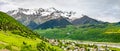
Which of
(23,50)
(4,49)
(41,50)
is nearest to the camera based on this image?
(4,49)

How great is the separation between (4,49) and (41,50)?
1910 inches

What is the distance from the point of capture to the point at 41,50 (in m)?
146

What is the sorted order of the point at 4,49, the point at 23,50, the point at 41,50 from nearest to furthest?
1. the point at 4,49
2. the point at 23,50
3. the point at 41,50

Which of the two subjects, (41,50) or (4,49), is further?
(41,50)

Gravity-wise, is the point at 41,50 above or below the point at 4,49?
below

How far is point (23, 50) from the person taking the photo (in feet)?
371

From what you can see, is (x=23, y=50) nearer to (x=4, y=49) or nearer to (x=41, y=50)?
(x=4, y=49)

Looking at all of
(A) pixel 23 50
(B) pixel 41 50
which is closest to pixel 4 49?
(A) pixel 23 50

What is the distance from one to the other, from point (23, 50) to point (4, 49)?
48.2 feet

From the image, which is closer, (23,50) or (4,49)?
(4,49)

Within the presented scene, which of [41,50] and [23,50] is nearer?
[23,50]
